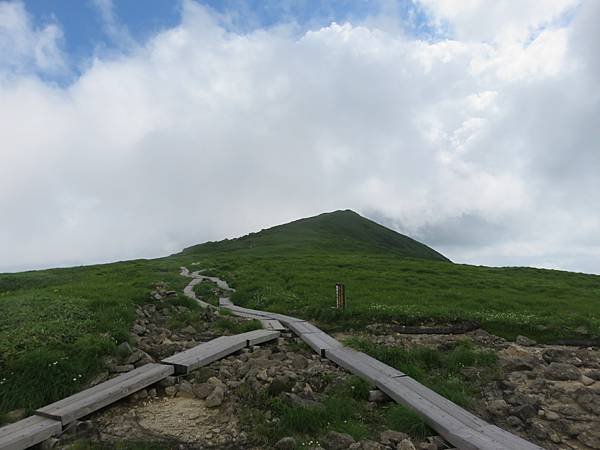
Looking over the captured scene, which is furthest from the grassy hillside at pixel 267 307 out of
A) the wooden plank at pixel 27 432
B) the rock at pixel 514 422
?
the rock at pixel 514 422

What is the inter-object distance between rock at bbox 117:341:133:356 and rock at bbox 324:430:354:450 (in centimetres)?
651

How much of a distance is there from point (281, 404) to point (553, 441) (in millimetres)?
5264

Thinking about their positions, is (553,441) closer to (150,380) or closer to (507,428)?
(507,428)

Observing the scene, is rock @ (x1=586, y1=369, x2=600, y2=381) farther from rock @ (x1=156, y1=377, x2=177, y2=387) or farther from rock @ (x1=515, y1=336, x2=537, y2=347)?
rock @ (x1=156, y1=377, x2=177, y2=387)

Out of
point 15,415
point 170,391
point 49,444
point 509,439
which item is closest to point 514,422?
point 509,439

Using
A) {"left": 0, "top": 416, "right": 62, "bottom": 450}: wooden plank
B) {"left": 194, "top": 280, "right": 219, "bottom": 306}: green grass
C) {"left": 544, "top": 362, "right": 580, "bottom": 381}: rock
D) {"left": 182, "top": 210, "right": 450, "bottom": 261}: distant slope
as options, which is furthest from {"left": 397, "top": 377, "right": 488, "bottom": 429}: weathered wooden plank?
{"left": 182, "top": 210, "right": 450, "bottom": 261}: distant slope

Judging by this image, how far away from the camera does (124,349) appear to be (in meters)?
11.4

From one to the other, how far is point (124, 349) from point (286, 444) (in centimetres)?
626

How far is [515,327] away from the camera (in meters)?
16.8

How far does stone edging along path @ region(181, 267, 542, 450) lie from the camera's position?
7050 mm

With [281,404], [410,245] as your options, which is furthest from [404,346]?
[410,245]

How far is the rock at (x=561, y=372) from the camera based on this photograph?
35.8ft

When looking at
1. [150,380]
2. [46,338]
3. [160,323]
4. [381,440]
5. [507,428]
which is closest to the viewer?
[381,440]

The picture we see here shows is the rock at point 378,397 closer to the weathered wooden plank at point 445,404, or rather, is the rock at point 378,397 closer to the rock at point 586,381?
the weathered wooden plank at point 445,404
